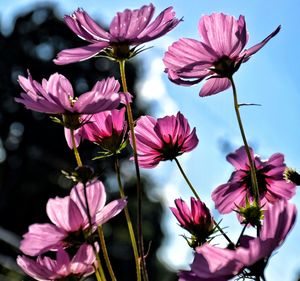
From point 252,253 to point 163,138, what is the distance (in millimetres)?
256

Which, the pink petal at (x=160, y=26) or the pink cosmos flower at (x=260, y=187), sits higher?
the pink petal at (x=160, y=26)

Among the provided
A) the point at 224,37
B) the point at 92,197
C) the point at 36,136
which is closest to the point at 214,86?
the point at 224,37

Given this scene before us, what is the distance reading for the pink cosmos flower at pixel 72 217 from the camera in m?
0.54

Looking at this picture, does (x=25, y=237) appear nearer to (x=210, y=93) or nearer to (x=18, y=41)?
(x=210, y=93)

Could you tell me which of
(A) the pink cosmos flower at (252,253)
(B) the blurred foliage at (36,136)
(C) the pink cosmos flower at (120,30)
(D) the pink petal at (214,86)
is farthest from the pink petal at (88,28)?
(B) the blurred foliage at (36,136)

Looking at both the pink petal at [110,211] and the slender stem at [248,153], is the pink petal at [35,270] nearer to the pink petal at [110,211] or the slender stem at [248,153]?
the pink petal at [110,211]

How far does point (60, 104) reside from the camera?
588mm

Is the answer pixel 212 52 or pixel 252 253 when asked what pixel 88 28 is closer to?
pixel 212 52

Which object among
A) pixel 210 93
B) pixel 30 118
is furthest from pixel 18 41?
pixel 210 93

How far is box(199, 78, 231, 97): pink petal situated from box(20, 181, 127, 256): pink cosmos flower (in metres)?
0.16

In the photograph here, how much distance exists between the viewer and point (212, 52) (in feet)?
1.99

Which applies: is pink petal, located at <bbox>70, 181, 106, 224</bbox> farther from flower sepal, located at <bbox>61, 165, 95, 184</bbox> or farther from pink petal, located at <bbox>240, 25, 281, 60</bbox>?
pink petal, located at <bbox>240, 25, 281, 60</bbox>

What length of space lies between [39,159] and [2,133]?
0.88 metres

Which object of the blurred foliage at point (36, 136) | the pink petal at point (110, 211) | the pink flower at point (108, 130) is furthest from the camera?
the blurred foliage at point (36, 136)
